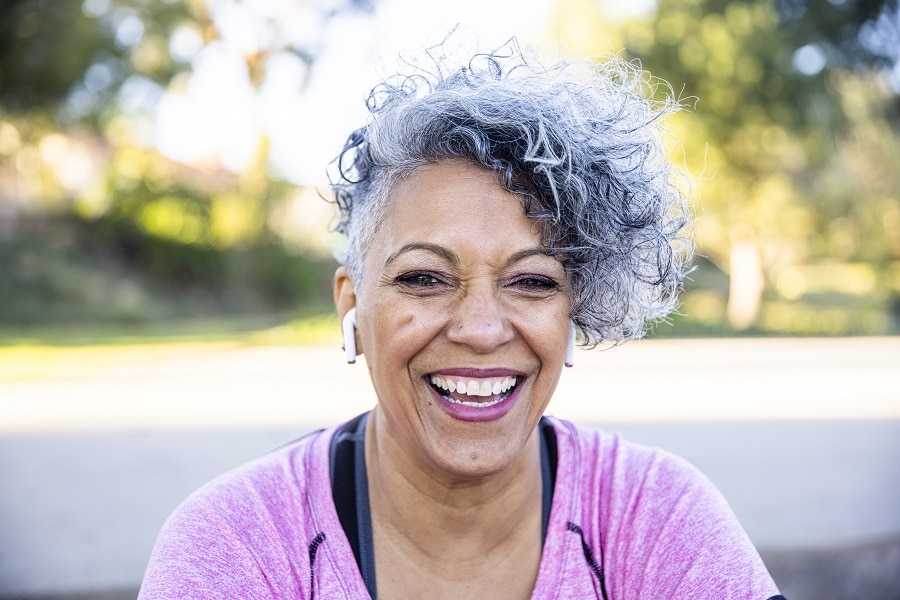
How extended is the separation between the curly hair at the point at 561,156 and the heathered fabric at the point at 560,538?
404 millimetres

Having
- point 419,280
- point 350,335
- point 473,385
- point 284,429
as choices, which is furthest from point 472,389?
point 284,429

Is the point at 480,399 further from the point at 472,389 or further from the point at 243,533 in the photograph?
the point at 243,533

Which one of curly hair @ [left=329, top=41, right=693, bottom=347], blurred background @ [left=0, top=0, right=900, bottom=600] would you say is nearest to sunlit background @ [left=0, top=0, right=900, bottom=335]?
blurred background @ [left=0, top=0, right=900, bottom=600]

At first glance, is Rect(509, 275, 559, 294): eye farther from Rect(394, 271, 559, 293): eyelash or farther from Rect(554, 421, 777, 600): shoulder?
Rect(554, 421, 777, 600): shoulder

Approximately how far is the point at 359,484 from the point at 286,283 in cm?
1909

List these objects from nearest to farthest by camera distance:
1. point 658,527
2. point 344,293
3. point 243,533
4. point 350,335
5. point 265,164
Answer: point 243,533 < point 658,527 < point 350,335 < point 344,293 < point 265,164

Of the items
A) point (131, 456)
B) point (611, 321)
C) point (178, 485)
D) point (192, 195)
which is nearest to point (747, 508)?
point (611, 321)

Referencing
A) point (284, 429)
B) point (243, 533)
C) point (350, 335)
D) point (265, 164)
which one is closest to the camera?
point (243, 533)

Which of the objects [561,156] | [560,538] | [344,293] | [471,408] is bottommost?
[560,538]

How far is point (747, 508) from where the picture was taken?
4.54 meters

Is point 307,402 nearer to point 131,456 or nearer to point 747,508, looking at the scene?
point 131,456

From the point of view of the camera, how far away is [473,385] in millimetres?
1820

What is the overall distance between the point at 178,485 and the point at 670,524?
3.91m

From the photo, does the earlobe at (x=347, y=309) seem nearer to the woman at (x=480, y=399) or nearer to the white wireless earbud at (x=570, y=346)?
the woman at (x=480, y=399)
